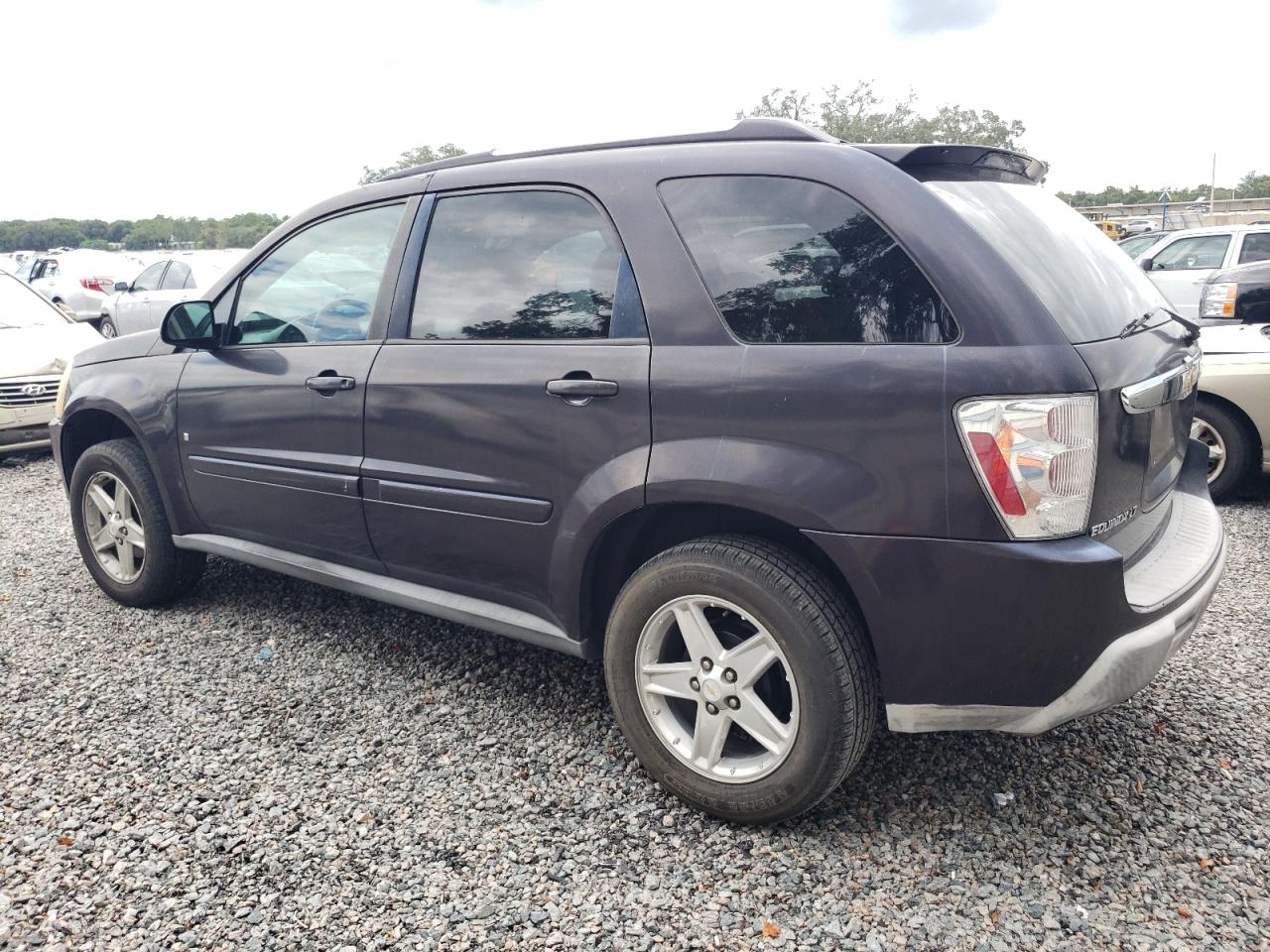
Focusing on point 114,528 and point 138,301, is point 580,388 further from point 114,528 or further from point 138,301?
point 138,301

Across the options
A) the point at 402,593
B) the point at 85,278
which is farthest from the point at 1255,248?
the point at 85,278

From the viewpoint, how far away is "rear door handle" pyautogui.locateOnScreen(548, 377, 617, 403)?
260 centimetres

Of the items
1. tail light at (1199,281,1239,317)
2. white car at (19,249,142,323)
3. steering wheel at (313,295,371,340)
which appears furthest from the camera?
white car at (19,249,142,323)

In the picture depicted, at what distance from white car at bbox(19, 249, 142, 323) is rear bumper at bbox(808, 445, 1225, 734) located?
17.3 metres

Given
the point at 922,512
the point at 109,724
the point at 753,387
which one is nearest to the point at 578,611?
the point at 753,387

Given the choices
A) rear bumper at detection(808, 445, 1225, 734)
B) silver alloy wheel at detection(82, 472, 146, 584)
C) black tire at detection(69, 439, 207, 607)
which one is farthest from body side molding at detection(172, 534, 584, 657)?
rear bumper at detection(808, 445, 1225, 734)

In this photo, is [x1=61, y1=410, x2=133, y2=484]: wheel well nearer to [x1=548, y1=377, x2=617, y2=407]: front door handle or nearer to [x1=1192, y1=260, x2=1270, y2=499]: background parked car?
[x1=548, y1=377, x2=617, y2=407]: front door handle

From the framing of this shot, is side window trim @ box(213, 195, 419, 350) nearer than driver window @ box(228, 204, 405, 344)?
Yes

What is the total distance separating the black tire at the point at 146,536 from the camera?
4055mm

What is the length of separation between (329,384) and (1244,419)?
478 centimetres

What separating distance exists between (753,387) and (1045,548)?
75 centimetres

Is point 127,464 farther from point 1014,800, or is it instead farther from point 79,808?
point 1014,800

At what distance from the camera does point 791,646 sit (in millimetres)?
2336

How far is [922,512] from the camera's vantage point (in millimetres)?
2164
